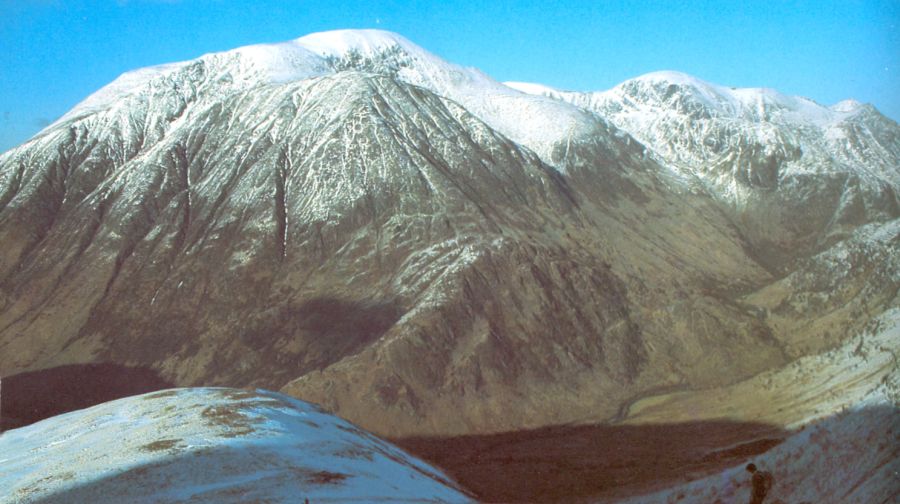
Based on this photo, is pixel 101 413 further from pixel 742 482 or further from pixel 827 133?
pixel 827 133

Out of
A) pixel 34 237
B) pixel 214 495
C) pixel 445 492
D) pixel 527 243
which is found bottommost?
pixel 445 492

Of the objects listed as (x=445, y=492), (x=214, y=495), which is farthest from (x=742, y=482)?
(x=214, y=495)

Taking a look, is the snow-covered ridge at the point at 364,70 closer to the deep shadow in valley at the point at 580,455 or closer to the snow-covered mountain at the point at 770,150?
the snow-covered mountain at the point at 770,150

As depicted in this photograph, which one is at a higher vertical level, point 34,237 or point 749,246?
point 34,237

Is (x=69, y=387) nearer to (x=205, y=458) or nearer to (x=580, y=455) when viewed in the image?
(x=580, y=455)

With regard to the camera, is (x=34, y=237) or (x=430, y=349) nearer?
(x=430, y=349)

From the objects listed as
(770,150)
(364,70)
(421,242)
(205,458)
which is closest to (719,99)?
(770,150)

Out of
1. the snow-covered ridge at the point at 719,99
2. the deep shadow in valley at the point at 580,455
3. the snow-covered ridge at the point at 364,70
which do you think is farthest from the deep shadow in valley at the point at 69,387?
the snow-covered ridge at the point at 719,99

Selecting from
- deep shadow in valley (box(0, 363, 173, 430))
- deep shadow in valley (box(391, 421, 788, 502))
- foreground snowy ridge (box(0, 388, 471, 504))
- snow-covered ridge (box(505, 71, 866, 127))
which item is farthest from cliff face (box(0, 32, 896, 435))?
foreground snowy ridge (box(0, 388, 471, 504))
